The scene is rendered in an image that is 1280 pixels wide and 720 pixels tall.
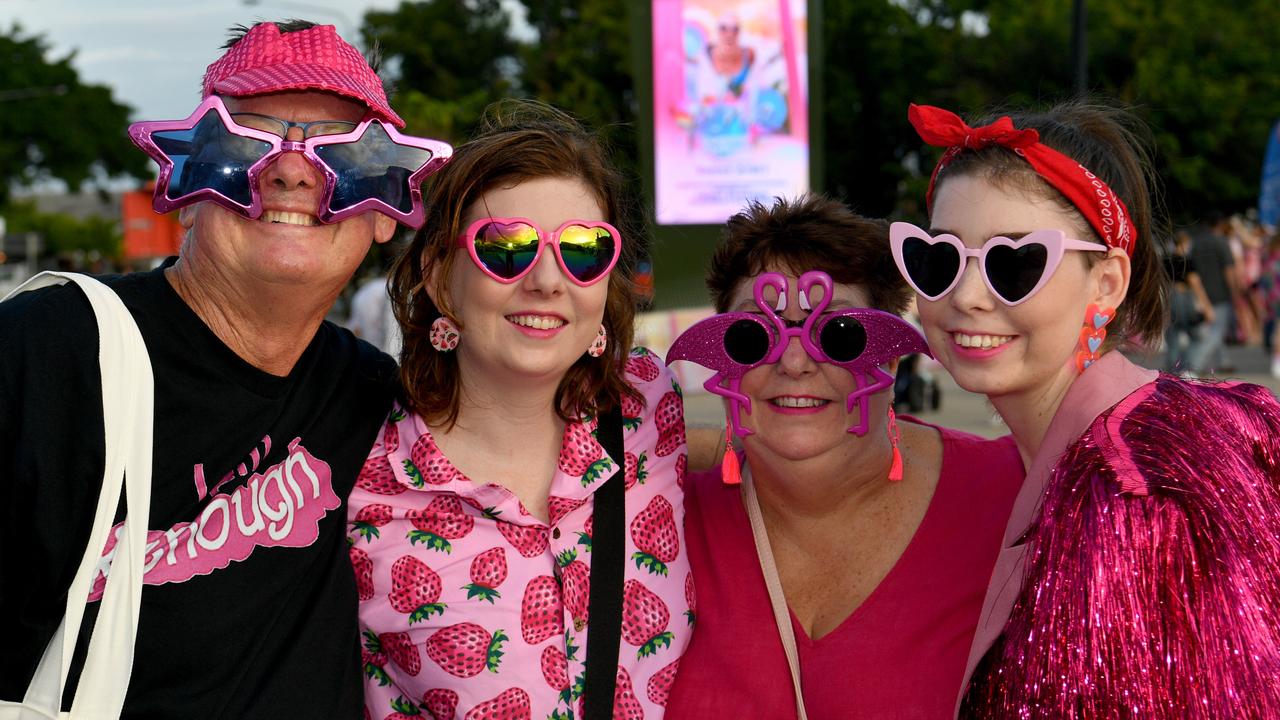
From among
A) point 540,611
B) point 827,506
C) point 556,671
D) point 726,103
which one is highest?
point 726,103

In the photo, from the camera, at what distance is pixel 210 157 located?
231 centimetres

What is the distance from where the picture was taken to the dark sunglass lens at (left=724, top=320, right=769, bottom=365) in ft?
9.01

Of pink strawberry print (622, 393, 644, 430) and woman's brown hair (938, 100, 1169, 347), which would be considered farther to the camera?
pink strawberry print (622, 393, 644, 430)

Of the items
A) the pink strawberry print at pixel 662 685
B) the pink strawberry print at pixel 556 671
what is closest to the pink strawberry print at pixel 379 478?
the pink strawberry print at pixel 556 671

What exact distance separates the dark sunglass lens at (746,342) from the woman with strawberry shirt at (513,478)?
1.00 feet

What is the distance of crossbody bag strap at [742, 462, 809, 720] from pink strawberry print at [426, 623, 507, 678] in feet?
2.17

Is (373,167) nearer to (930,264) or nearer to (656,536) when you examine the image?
(656,536)

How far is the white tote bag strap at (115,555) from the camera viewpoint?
2.00m

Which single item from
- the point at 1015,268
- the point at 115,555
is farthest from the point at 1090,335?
the point at 115,555

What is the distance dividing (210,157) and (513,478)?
968mm

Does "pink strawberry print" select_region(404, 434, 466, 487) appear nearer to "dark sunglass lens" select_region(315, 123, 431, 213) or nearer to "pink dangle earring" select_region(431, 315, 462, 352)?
"pink dangle earring" select_region(431, 315, 462, 352)

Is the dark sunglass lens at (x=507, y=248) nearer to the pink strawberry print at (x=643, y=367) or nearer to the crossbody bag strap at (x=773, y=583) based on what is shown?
the pink strawberry print at (x=643, y=367)

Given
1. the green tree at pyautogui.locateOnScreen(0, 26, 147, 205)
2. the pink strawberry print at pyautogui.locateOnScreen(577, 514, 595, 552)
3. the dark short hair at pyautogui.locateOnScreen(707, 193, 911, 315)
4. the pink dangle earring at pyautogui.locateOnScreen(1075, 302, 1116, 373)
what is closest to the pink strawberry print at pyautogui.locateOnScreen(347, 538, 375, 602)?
the pink strawberry print at pyautogui.locateOnScreen(577, 514, 595, 552)

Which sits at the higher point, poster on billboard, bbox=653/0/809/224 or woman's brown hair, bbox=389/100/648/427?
poster on billboard, bbox=653/0/809/224
